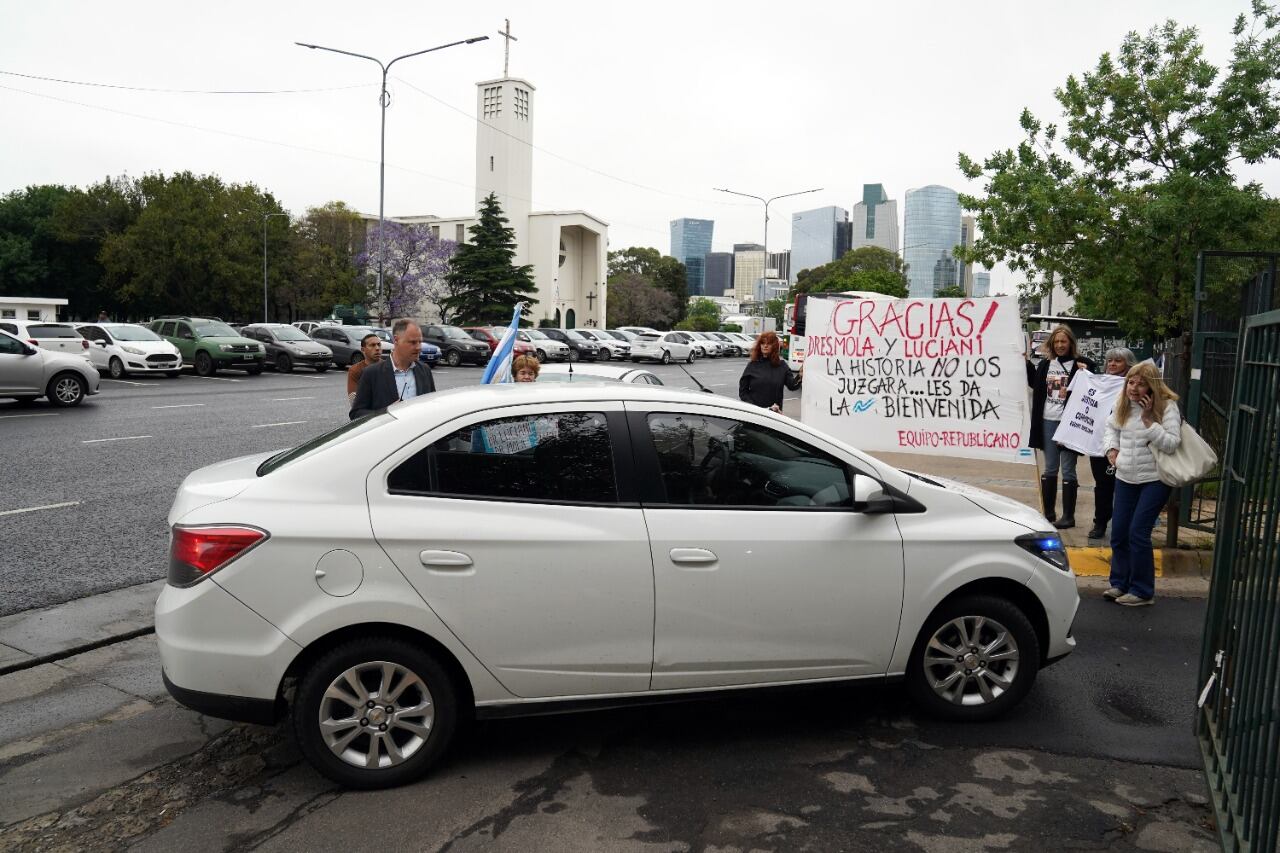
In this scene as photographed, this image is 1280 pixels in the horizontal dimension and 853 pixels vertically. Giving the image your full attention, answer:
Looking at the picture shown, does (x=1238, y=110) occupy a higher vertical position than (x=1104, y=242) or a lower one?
higher

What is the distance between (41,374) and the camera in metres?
18.1

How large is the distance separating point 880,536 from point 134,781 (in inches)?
129

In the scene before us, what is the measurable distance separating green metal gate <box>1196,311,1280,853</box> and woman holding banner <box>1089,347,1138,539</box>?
4.18 m

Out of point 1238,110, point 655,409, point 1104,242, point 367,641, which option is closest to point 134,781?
point 367,641

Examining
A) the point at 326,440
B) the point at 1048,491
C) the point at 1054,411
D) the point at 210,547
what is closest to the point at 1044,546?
the point at 326,440

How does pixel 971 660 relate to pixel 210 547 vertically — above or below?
below

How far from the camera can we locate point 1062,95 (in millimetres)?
15289

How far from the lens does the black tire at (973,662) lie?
4496mm

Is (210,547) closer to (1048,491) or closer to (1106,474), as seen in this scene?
(1106,474)

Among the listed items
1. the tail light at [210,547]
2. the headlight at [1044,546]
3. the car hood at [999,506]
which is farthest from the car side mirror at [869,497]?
the tail light at [210,547]

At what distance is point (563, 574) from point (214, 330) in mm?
30233

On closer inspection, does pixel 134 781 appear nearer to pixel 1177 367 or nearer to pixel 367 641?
pixel 367 641

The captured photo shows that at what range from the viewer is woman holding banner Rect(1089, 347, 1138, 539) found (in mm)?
7793

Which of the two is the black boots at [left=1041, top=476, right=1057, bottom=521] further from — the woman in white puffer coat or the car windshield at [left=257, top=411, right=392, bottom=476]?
the car windshield at [left=257, top=411, right=392, bottom=476]
